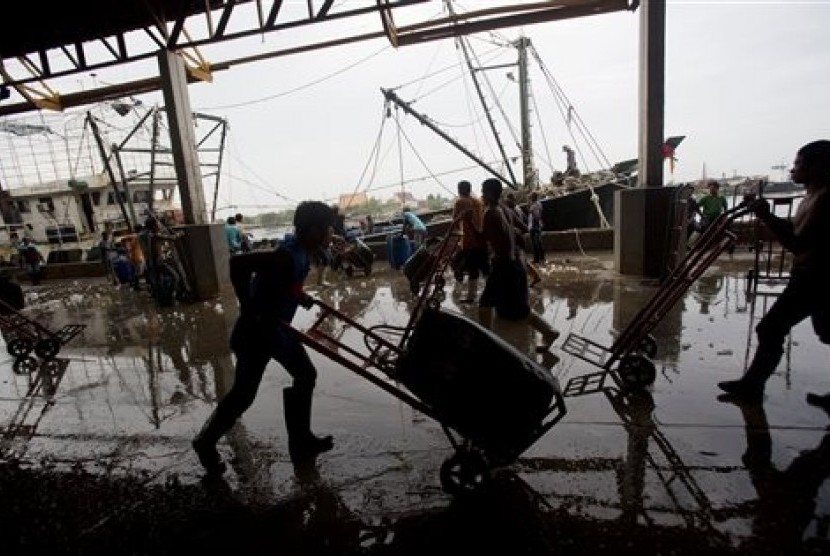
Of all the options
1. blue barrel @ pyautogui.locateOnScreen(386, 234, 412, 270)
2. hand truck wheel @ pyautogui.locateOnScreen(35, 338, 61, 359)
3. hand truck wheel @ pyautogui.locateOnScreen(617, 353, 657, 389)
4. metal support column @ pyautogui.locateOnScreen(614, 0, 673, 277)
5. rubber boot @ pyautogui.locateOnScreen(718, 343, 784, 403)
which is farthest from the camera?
blue barrel @ pyautogui.locateOnScreen(386, 234, 412, 270)

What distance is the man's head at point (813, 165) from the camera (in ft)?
10.4

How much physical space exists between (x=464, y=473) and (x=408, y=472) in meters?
Result: 0.45

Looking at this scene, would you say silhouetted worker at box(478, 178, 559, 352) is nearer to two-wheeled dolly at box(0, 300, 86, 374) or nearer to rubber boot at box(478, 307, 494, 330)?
rubber boot at box(478, 307, 494, 330)

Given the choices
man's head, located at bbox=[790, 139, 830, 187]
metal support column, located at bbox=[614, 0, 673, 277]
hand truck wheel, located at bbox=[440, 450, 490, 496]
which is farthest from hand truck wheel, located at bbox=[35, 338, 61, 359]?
metal support column, located at bbox=[614, 0, 673, 277]

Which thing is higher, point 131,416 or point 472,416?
point 472,416

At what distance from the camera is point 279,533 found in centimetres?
250

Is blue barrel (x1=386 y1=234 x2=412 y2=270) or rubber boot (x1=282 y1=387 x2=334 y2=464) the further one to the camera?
blue barrel (x1=386 y1=234 x2=412 y2=270)

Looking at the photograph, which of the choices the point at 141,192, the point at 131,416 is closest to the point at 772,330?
the point at 131,416

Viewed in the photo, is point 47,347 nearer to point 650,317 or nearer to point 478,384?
point 478,384

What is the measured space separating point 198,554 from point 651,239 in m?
8.10

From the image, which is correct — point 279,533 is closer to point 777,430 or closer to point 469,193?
point 777,430

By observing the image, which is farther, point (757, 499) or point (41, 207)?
point (41, 207)

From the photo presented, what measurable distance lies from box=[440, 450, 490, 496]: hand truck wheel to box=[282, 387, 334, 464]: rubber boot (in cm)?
102

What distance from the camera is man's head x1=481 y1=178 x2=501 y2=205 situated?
4.73 metres
